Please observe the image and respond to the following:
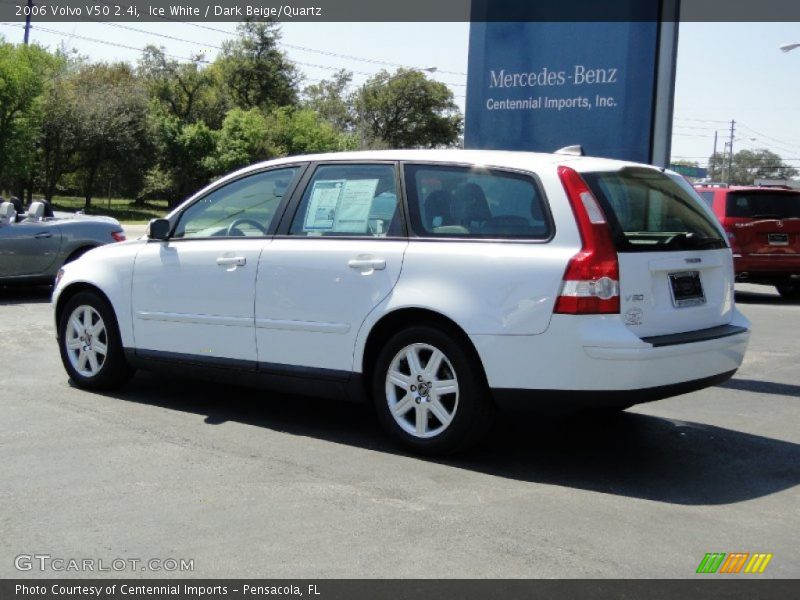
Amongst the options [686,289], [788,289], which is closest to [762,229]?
[788,289]

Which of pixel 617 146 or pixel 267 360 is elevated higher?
pixel 617 146

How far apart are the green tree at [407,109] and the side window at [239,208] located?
3288 inches

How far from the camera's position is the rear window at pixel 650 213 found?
206 inches

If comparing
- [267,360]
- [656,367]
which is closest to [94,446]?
[267,360]

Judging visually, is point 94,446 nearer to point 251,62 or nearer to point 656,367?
point 656,367

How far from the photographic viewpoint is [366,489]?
496cm

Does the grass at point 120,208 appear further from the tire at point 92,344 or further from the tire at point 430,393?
the tire at point 430,393

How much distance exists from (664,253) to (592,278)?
0.58 metres

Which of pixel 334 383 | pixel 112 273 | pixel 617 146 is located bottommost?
pixel 334 383

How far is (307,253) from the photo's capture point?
19.5ft

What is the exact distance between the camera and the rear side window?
17.4 feet

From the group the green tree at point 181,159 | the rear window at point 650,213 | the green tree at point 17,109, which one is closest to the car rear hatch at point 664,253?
the rear window at point 650,213

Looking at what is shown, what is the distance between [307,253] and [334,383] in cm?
79

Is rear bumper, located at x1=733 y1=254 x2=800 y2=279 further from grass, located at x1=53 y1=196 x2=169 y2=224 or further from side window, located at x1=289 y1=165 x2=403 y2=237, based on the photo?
grass, located at x1=53 y1=196 x2=169 y2=224
